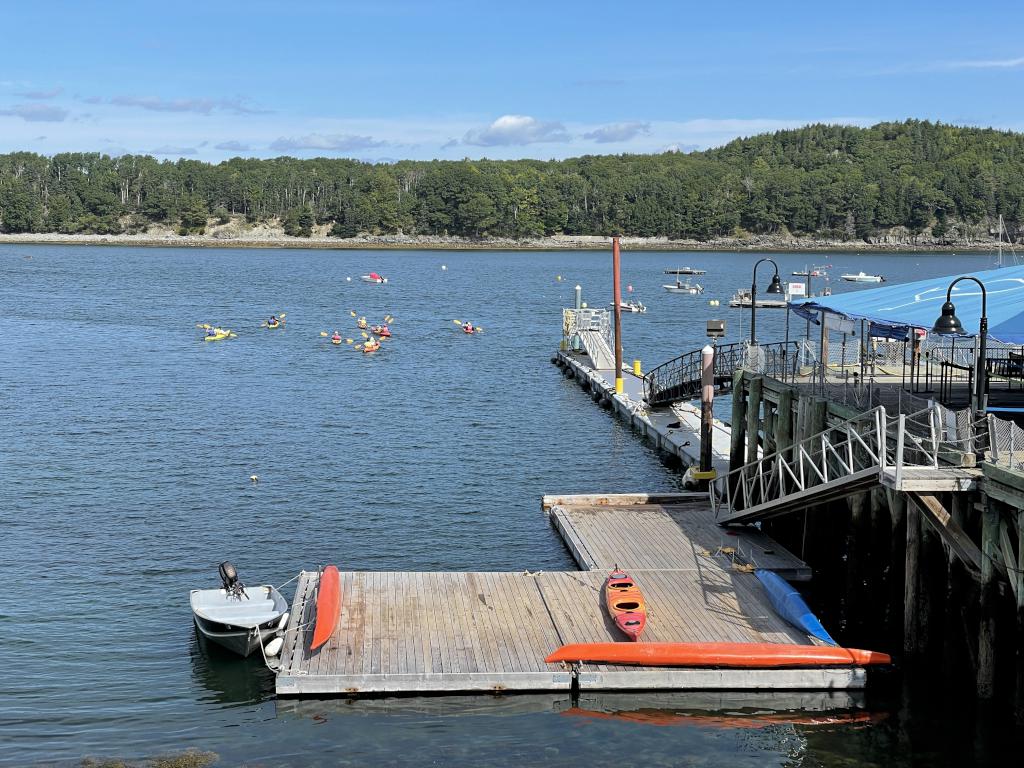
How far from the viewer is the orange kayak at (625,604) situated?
2083cm

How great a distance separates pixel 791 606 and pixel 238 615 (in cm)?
970

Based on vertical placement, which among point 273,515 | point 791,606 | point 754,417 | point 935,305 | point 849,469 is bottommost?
point 273,515

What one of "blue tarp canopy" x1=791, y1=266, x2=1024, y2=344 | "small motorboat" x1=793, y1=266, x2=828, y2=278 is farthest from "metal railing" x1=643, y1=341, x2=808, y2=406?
"small motorboat" x1=793, y1=266, x2=828, y2=278

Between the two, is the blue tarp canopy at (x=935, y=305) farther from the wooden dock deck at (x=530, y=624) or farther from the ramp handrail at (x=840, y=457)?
the wooden dock deck at (x=530, y=624)

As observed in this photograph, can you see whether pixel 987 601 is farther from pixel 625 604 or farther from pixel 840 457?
pixel 625 604

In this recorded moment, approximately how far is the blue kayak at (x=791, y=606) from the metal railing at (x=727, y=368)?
20.1ft

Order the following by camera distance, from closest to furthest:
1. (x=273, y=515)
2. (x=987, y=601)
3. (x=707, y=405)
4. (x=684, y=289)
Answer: (x=987, y=601) → (x=273, y=515) → (x=707, y=405) → (x=684, y=289)

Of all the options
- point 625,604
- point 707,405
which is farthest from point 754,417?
point 625,604

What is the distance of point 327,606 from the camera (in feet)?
70.3

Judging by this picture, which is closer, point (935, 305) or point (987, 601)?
point (987, 601)

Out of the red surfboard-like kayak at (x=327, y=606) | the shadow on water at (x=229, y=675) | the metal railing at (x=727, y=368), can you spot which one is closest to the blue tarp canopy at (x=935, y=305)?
the metal railing at (x=727, y=368)

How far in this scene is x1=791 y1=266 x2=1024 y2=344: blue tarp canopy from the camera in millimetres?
22109

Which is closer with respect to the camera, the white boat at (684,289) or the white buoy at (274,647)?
the white buoy at (274,647)

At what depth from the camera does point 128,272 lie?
153000 mm
